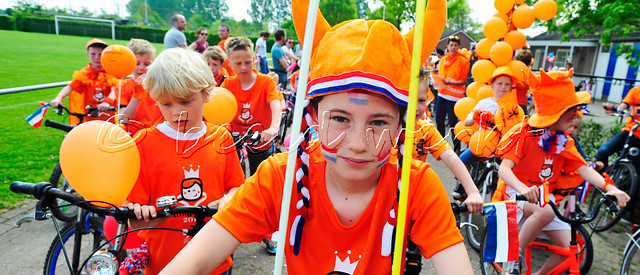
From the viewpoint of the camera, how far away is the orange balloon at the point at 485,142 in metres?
3.84

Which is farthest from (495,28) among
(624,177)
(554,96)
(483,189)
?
(624,177)

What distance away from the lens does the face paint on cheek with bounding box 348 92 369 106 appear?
1.17 meters

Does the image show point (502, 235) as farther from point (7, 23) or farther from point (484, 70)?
point (7, 23)

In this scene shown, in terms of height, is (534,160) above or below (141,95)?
below

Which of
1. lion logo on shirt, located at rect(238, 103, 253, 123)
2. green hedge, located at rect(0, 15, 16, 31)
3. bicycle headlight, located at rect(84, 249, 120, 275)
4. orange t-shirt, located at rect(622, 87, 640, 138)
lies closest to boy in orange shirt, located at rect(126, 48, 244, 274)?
bicycle headlight, located at rect(84, 249, 120, 275)

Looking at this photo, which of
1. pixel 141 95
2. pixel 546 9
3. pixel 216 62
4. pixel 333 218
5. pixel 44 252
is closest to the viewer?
pixel 333 218

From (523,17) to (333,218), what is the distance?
483 centimetres

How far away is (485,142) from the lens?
3842 mm

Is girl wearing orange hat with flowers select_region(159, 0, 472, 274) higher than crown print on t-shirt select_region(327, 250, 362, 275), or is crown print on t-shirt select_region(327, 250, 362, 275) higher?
girl wearing orange hat with flowers select_region(159, 0, 472, 274)

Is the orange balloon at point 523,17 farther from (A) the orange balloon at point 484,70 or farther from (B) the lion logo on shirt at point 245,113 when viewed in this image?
(B) the lion logo on shirt at point 245,113

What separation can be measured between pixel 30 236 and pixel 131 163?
3.35 meters

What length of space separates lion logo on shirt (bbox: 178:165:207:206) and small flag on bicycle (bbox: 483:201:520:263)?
5.01 feet

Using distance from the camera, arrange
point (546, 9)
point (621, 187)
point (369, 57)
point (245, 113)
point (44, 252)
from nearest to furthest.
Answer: point (369, 57)
point (44, 252)
point (245, 113)
point (546, 9)
point (621, 187)

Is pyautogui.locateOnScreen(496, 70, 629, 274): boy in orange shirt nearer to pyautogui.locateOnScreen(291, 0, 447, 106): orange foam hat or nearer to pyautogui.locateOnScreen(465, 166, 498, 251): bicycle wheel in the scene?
pyautogui.locateOnScreen(465, 166, 498, 251): bicycle wheel
